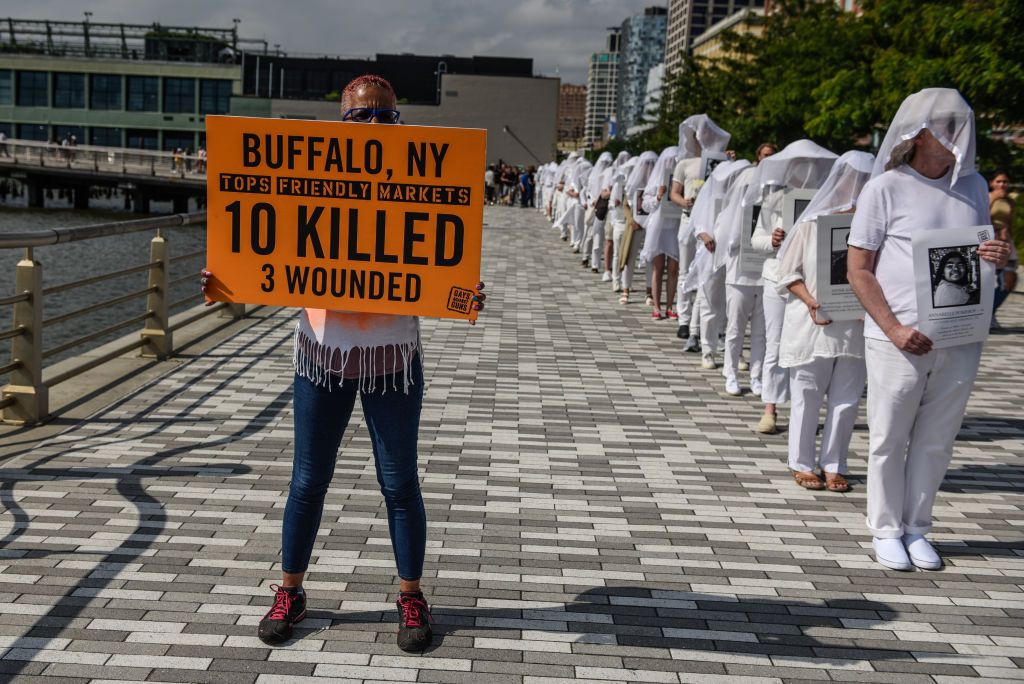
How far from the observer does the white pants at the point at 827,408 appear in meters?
6.61

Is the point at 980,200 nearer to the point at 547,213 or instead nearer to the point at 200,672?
the point at 200,672

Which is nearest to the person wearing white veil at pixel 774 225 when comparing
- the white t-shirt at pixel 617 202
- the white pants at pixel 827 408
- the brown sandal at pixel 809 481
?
the white pants at pixel 827 408

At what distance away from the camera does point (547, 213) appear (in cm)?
4053

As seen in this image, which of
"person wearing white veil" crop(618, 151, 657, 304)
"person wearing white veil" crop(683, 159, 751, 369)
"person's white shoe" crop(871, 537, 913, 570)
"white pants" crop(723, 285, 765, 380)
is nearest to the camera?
"person's white shoe" crop(871, 537, 913, 570)

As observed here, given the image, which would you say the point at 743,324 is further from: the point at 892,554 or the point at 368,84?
the point at 368,84

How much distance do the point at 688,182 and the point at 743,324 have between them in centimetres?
368

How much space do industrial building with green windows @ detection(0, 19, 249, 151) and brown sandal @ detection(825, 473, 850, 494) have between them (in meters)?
95.4

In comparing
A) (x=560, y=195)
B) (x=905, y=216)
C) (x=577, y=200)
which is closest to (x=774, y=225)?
(x=905, y=216)

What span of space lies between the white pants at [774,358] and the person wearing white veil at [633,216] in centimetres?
751

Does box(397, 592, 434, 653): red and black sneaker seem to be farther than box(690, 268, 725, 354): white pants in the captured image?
No

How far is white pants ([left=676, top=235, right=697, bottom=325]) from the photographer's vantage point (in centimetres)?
1264

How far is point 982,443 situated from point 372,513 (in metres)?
4.68

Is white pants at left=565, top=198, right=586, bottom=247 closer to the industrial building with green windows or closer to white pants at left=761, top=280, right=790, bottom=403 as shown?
white pants at left=761, top=280, right=790, bottom=403

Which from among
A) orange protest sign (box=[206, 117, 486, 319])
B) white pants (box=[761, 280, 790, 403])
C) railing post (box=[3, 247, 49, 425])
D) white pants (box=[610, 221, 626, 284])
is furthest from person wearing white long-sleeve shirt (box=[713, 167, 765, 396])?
white pants (box=[610, 221, 626, 284])
